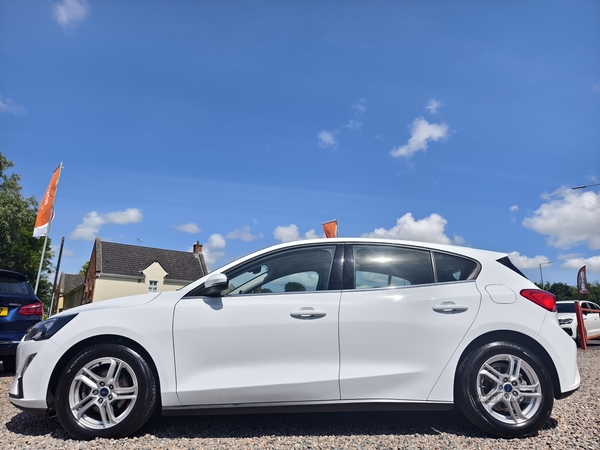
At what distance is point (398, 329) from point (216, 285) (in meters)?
1.50

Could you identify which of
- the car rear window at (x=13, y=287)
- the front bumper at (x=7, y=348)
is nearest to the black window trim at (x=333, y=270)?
the front bumper at (x=7, y=348)

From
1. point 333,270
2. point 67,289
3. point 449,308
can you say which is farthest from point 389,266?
point 67,289

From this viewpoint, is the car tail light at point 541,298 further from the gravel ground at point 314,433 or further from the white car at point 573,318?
the white car at point 573,318

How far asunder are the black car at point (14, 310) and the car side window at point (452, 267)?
564 cm

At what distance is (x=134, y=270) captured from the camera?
4338 centimetres

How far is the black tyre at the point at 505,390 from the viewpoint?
351cm

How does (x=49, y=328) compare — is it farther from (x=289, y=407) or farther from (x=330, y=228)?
(x=330, y=228)

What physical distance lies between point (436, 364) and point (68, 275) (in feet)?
299

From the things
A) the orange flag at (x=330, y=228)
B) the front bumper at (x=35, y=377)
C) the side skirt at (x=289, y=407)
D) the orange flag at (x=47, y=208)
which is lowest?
the side skirt at (x=289, y=407)

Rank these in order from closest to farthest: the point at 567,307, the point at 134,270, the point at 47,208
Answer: the point at 47,208 → the point at 567,307 → the point at 134,270

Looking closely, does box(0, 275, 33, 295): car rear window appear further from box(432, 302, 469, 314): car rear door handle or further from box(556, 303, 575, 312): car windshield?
box(556, 303, 575, 312): car windshield

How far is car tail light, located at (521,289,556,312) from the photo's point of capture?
3.73 metres

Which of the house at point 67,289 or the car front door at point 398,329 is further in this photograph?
the house at point 67,289

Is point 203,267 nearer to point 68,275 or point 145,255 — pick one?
point 145,255
